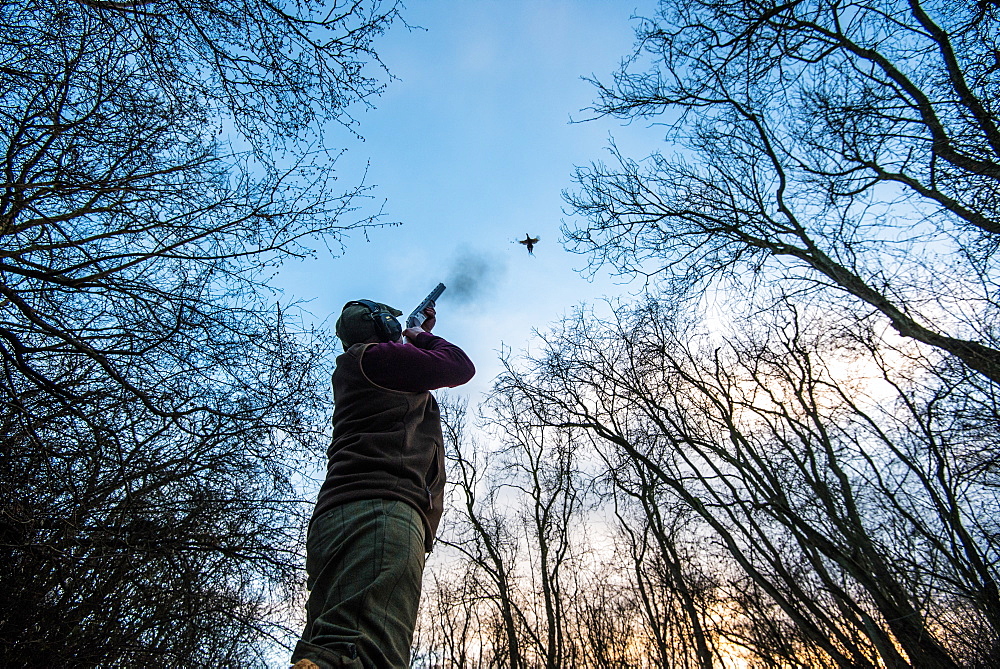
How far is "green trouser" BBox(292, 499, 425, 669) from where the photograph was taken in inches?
57.4

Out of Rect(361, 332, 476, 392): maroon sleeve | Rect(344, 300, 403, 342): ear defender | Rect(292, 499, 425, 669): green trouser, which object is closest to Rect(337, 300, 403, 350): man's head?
Rect(344, 300, 403, 342): ear defender

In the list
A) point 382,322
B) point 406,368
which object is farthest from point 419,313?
point 406,368

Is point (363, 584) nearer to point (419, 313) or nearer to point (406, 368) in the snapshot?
point (406, 368)

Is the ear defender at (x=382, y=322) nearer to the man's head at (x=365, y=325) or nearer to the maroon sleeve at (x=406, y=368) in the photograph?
the man's head at (x=365, y=325)

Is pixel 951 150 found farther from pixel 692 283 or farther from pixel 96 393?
pixel 96 393

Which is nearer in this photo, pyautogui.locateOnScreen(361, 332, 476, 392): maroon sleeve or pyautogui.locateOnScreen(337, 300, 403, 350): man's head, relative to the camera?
pyautogui.locateOnScreen(361, 332, 476, 392): maroon sleeve

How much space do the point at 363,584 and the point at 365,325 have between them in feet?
4.07

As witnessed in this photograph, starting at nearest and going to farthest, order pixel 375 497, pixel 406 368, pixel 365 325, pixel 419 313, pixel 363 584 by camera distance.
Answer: pixel 363 584, pixel 375 497, pixel 406 368, pixel 365 325, pixel 419 313

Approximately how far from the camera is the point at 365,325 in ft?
8.41

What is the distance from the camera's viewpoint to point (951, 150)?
173 inches

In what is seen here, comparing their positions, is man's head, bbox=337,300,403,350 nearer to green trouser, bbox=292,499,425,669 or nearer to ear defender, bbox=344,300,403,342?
ear defender, bbox=344,300,403,342

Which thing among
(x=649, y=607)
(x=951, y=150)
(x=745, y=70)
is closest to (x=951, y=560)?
(x=951, y=150)

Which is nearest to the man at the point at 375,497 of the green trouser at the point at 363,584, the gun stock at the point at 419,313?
the green trouser at the point at 363,584

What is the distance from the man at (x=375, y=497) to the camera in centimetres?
154
